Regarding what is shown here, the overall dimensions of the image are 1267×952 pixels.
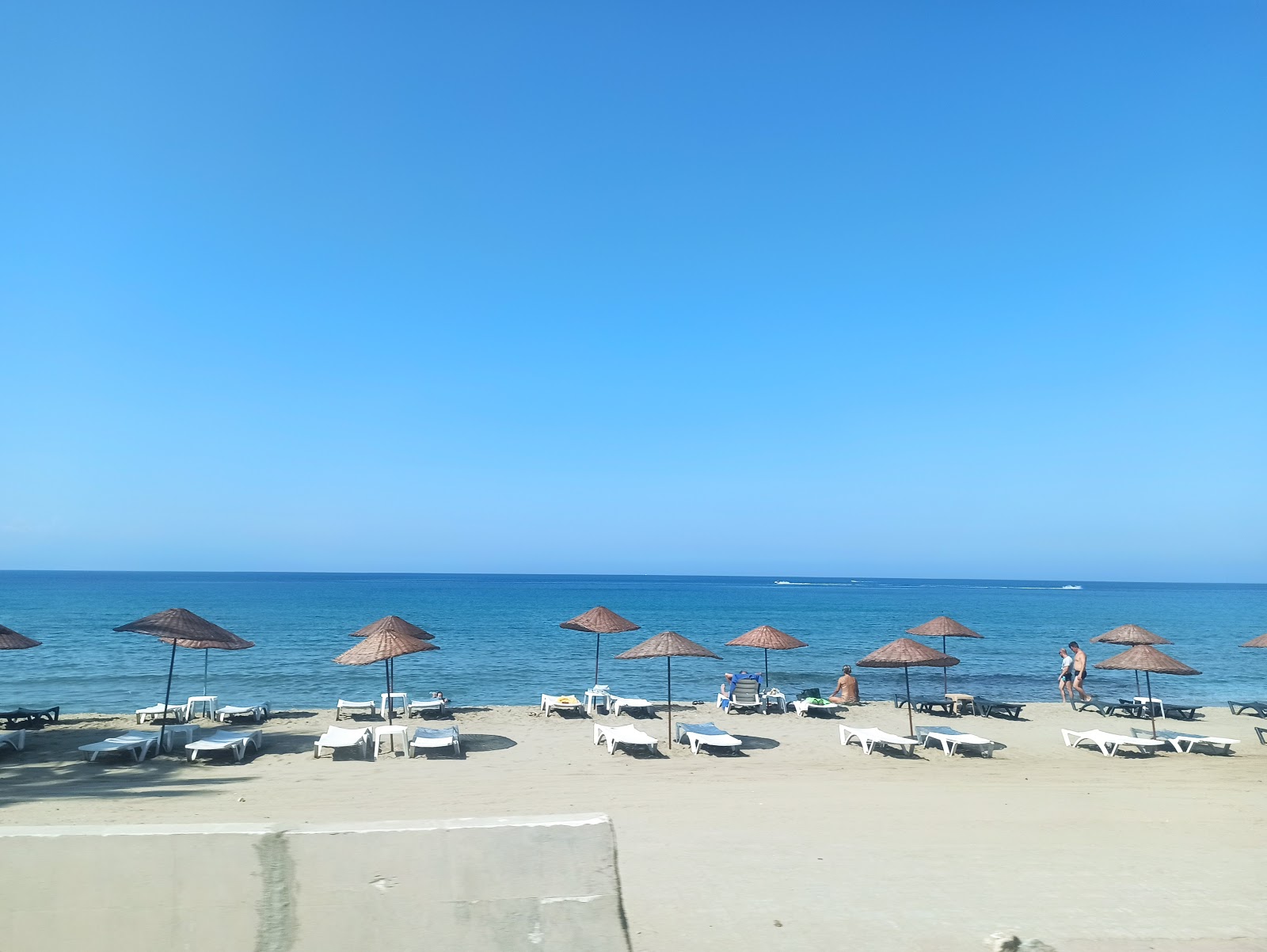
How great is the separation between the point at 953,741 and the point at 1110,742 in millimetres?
3003

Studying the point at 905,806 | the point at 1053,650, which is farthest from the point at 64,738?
the point at 1053,650

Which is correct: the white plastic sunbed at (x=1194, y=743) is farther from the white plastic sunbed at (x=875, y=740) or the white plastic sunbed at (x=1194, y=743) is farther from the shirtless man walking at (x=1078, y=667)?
the shirtless man walking at (x=1078, y=667)

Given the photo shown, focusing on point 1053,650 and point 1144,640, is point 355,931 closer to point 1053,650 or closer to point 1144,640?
point 1144,640

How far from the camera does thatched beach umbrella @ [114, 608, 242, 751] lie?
1215 cm

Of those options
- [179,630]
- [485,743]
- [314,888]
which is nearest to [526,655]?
[485,743]

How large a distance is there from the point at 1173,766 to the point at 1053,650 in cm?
2824

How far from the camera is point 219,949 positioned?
10.9ft

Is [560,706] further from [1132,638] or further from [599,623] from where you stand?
[1132,638]

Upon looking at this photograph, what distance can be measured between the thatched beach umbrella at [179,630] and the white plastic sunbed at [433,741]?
3.38 m

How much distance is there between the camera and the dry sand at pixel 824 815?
5766 mm

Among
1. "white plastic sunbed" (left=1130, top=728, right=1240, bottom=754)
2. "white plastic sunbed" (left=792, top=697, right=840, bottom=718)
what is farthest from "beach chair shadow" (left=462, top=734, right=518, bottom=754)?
"white plastic sunbed" (left=1130, top=728, right=1240, bottom=754)

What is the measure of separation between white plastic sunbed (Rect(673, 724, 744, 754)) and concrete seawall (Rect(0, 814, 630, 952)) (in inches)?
397

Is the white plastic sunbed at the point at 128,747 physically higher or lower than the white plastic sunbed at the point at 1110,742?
higher

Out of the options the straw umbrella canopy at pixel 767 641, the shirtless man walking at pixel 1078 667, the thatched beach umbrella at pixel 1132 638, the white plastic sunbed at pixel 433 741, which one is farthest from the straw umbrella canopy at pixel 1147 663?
the white plastic sunbed at pixel 433 741
